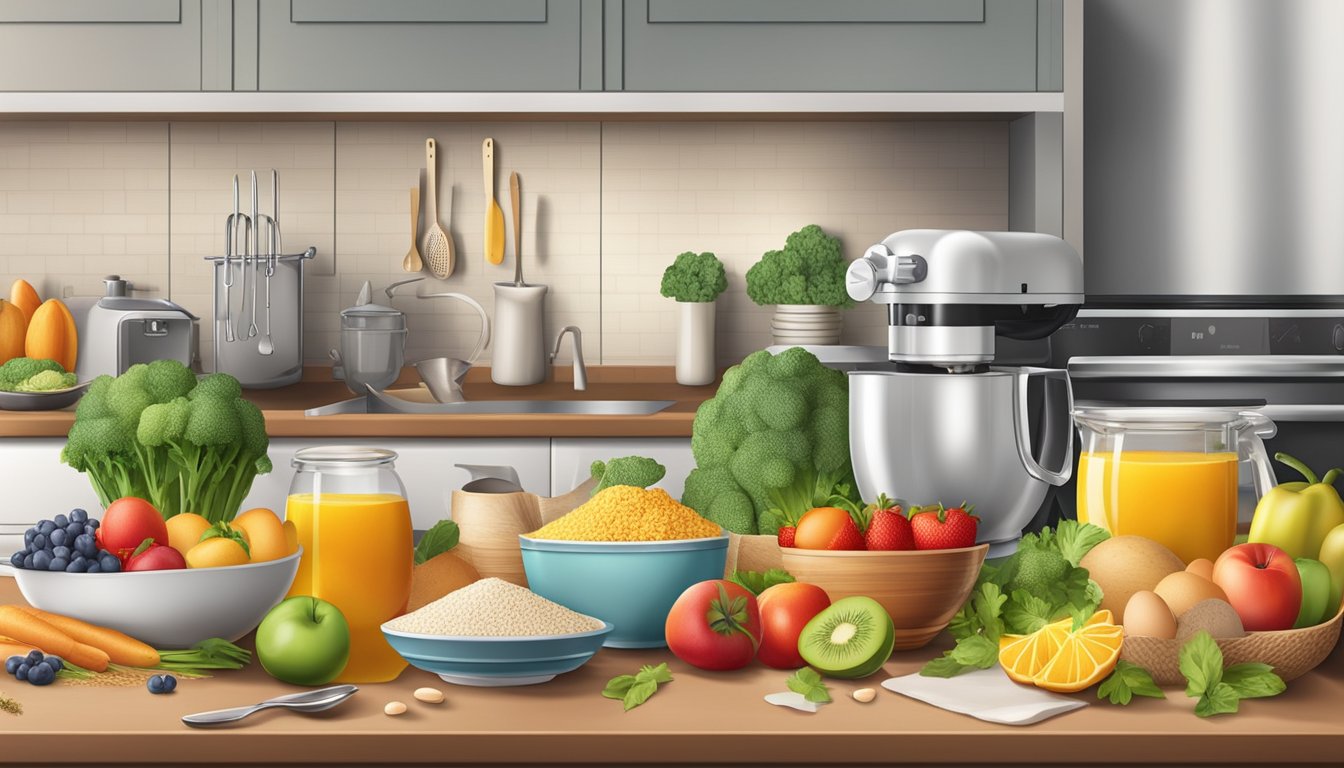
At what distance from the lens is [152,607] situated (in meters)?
0.96

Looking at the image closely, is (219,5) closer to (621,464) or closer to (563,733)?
(621,464)

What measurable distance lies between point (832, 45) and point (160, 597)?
2.22 meters

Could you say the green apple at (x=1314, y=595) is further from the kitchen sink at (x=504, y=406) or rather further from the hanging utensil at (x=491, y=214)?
the hanging utensil at (x=491, y=214)

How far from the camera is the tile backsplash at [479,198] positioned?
3.19m

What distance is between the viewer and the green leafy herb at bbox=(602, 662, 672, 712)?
0.88 m

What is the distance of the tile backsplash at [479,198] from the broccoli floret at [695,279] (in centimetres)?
14

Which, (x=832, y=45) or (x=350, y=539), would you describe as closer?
(x=350, y=539)

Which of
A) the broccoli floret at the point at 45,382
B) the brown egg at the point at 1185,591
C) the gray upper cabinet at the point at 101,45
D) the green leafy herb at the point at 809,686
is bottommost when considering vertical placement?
the green leafy herb at the point at 809,686

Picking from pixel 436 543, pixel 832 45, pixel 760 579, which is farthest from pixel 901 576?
pixel 832 45

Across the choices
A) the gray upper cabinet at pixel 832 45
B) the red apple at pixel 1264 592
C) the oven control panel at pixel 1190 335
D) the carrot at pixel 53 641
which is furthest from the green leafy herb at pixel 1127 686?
the gray upper cabinet at pixel 832 45

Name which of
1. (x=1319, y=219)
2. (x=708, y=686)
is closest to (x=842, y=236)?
(x=1319, y=219)

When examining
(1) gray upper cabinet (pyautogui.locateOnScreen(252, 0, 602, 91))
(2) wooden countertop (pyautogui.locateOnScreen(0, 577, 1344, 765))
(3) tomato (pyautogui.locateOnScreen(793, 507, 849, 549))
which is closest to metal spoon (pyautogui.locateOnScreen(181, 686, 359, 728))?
(2) wooden countertop (pyautogui.locateOnScreen(0, 577, 1344, 765))

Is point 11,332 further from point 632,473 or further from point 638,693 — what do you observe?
point 638,693

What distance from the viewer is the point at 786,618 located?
0.97 meters
